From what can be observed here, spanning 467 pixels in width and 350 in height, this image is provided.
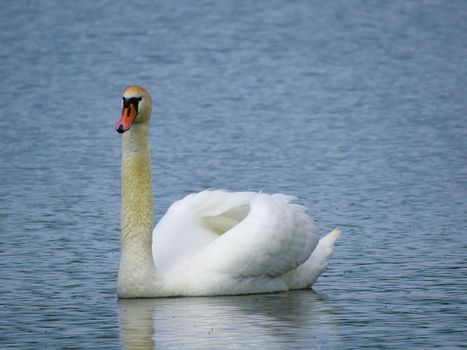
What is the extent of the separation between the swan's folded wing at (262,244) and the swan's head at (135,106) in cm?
103

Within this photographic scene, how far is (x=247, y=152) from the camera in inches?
752

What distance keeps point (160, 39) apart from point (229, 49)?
1990 mm

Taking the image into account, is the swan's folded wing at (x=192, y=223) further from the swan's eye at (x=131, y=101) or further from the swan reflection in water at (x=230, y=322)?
the swan's eye at (x=131, y=101)

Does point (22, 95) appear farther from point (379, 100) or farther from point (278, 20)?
point (278, 20)

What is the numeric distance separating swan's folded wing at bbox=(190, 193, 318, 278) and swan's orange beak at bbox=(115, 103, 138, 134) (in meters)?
1.06

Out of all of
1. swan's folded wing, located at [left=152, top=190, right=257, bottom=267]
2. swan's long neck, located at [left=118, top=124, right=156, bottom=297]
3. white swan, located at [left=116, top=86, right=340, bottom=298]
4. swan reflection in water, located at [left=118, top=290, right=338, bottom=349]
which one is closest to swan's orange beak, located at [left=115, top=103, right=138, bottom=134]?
white swan, located at [left=116, top=86, right=340, bottom=298]

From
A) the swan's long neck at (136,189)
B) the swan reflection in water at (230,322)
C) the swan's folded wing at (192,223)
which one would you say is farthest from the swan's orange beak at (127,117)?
the swan reflection in water at (230,322)

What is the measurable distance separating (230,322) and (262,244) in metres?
1.13

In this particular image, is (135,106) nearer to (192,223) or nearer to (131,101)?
(131,101)

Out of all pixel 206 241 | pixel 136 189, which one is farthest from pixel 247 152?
pixel 136 189

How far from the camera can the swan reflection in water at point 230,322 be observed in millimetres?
10023

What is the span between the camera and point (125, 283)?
11617mm

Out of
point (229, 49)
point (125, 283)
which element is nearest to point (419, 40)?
point (229, 49)

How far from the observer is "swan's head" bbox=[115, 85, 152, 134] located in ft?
38.5
